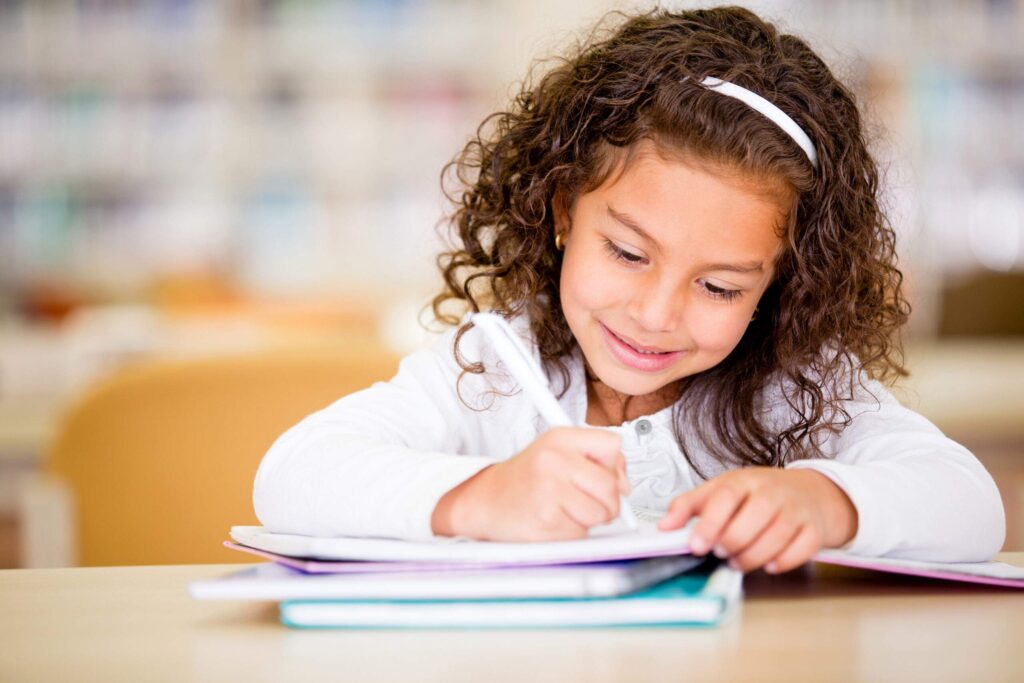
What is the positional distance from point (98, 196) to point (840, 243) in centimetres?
382

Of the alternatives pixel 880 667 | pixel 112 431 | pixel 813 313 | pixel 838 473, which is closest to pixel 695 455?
pixel 813 313

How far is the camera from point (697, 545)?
0.59 m

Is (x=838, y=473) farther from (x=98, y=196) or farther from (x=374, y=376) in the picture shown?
(x=98, y=196)

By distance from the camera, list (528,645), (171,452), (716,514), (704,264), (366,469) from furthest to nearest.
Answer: (171,452) → (704,264) → (366,469) → (716,514) → (528,645)

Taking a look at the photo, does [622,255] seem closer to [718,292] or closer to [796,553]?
[718,292]

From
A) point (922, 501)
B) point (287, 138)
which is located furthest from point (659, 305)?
point (287, 138)

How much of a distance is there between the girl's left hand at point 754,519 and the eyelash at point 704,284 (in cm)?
27

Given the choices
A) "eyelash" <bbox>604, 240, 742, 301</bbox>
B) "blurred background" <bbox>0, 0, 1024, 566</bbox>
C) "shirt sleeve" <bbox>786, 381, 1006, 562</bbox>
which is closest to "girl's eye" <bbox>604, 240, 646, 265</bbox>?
"eyelash" <bbox>604, 240, 742, 301</bbox>

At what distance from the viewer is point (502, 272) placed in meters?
1.06

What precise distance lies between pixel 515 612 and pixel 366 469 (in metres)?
0.23

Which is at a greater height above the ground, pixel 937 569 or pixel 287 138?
pixel 287 138

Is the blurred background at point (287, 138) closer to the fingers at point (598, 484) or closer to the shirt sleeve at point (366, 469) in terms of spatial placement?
the shirt sleeve at point (366, 469)

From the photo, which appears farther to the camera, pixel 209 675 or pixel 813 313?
pixel 813 313

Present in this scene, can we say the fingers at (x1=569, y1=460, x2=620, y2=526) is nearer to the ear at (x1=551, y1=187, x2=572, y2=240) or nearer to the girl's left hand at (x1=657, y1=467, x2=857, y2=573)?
the girl's left hand at (x1=657, y1=467, x2=857, y2=573)
